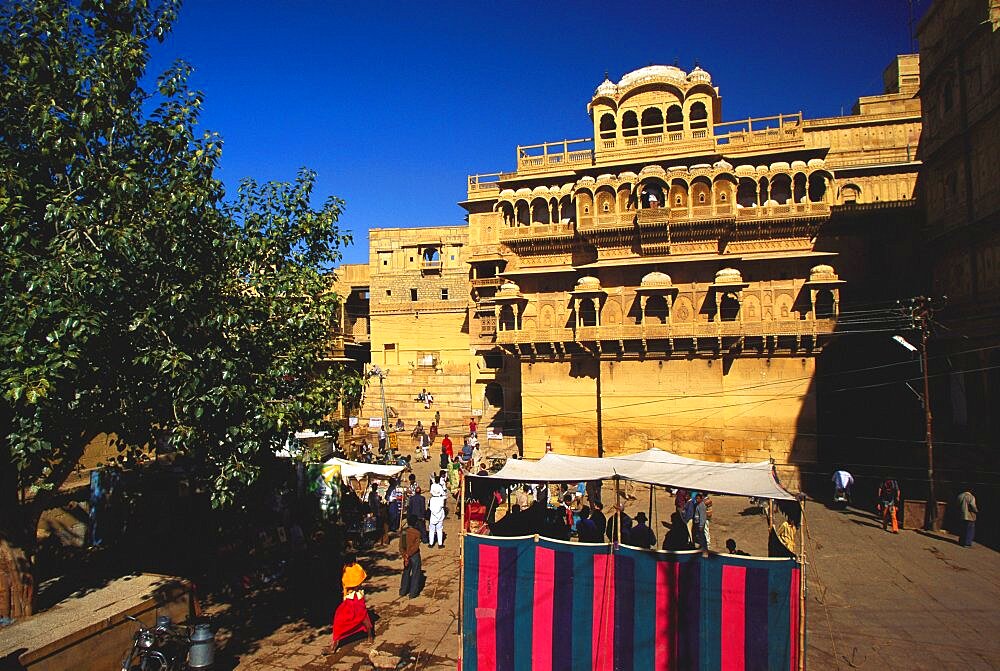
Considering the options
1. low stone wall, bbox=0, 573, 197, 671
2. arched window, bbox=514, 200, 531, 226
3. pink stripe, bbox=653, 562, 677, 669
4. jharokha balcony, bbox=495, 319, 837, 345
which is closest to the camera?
pink stripe, bbox=653, 562, 677, 669

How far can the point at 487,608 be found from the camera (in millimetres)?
7711

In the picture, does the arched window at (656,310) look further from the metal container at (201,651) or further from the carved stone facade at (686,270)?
the metal container at (201,651)

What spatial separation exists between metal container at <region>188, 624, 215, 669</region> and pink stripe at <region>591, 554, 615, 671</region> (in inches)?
192

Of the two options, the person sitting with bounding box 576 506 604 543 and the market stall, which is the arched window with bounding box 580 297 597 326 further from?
the market stall

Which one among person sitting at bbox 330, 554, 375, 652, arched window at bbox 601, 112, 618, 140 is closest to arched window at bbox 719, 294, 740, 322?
arched window at bbox 601, 112, 618, 140

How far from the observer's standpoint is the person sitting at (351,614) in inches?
350

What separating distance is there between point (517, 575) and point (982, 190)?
19.8 m

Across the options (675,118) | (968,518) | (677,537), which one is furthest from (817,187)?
(677,537)

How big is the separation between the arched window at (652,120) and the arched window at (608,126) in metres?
1.48

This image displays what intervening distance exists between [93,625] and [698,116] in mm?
28594

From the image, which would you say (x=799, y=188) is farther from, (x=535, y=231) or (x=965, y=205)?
(x=535, y=231)

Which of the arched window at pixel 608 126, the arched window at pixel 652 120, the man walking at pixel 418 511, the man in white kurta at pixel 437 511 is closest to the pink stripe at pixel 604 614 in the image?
the man in white kurta at pixel 437 511

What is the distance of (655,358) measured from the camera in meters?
23.5

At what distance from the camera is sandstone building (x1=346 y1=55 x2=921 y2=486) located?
2258 centimetres
